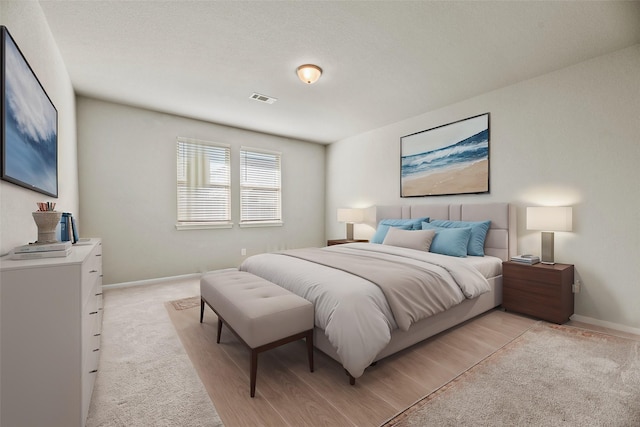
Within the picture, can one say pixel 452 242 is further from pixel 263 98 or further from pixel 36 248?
pixel 36 248

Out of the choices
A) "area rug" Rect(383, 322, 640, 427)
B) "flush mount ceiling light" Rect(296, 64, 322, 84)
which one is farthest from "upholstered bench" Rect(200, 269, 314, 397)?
"flush mount ceiling light" Rect(296, 64, 322, 84)

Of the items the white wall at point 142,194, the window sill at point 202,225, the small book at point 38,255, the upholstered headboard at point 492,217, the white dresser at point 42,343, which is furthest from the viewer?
the window sill at point 202,225

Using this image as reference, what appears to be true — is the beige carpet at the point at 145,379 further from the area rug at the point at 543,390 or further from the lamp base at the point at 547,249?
the lamp base at the point at 547,249

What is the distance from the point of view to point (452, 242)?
327 cm

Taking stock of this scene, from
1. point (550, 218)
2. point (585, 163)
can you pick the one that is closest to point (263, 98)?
point (550, 218)

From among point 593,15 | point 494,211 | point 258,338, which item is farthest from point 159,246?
point 593,15

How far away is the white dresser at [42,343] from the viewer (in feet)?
3.92

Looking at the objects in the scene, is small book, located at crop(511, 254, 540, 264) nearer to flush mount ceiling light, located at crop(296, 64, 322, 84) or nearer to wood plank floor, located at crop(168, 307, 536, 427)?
wood plank floor, located at crop(168, 307, 536, 427)

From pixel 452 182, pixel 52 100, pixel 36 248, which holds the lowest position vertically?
pixel 36 248

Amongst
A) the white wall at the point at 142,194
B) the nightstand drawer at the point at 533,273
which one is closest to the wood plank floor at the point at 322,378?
the nightstand drawer at the point at 533,273

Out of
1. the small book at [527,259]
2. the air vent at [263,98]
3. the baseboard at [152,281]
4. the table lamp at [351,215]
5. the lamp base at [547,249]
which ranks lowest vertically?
the baseboard at [152,281]

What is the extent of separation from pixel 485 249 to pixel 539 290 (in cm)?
77

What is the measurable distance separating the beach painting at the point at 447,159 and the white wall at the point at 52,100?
4277mm

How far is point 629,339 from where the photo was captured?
96.0 inches
